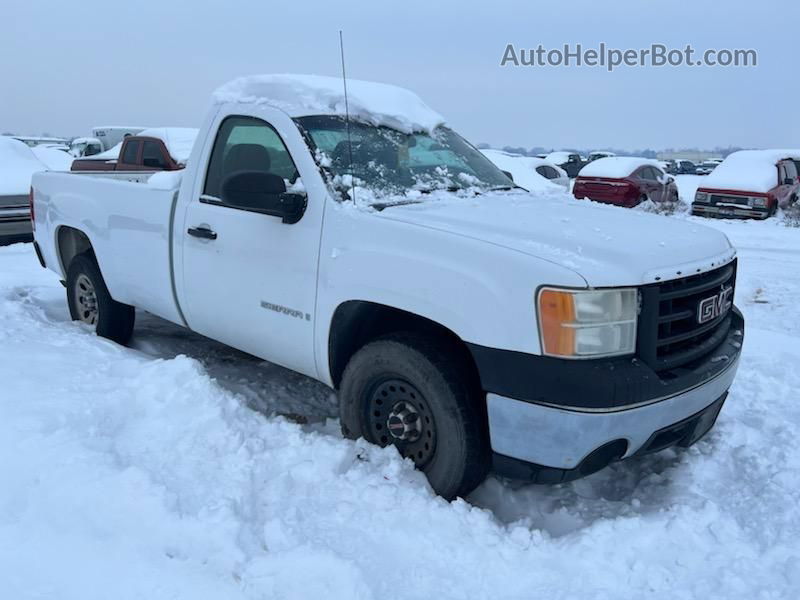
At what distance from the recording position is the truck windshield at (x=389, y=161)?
3.52 metres

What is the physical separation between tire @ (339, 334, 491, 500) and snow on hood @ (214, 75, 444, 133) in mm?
1463

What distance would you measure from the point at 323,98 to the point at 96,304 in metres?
2.63

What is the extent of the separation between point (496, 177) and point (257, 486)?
2.40 meters

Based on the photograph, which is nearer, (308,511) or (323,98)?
(308,511)

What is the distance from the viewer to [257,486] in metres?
2.99

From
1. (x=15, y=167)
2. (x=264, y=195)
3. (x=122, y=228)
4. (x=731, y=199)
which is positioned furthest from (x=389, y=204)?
(x=731, y=199)

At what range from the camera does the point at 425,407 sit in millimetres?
3037

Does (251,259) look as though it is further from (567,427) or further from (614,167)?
(614,167)

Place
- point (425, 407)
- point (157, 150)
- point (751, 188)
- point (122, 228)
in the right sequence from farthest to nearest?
1. point (751, 188)
2. point (157, 150)
3. point (122, 228)
4. point (425, 407)

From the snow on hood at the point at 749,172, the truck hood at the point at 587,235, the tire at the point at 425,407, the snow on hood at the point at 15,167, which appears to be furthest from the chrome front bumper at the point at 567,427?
the snow on hood at the point at 749,172

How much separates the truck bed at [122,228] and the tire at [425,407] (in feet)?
5.70

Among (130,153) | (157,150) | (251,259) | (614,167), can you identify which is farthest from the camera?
(614,167)

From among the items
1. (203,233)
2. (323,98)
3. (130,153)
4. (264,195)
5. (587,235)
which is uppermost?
(323,98)

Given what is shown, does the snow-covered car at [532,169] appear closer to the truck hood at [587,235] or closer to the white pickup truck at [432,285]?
the white pickup truck at [432,285]
